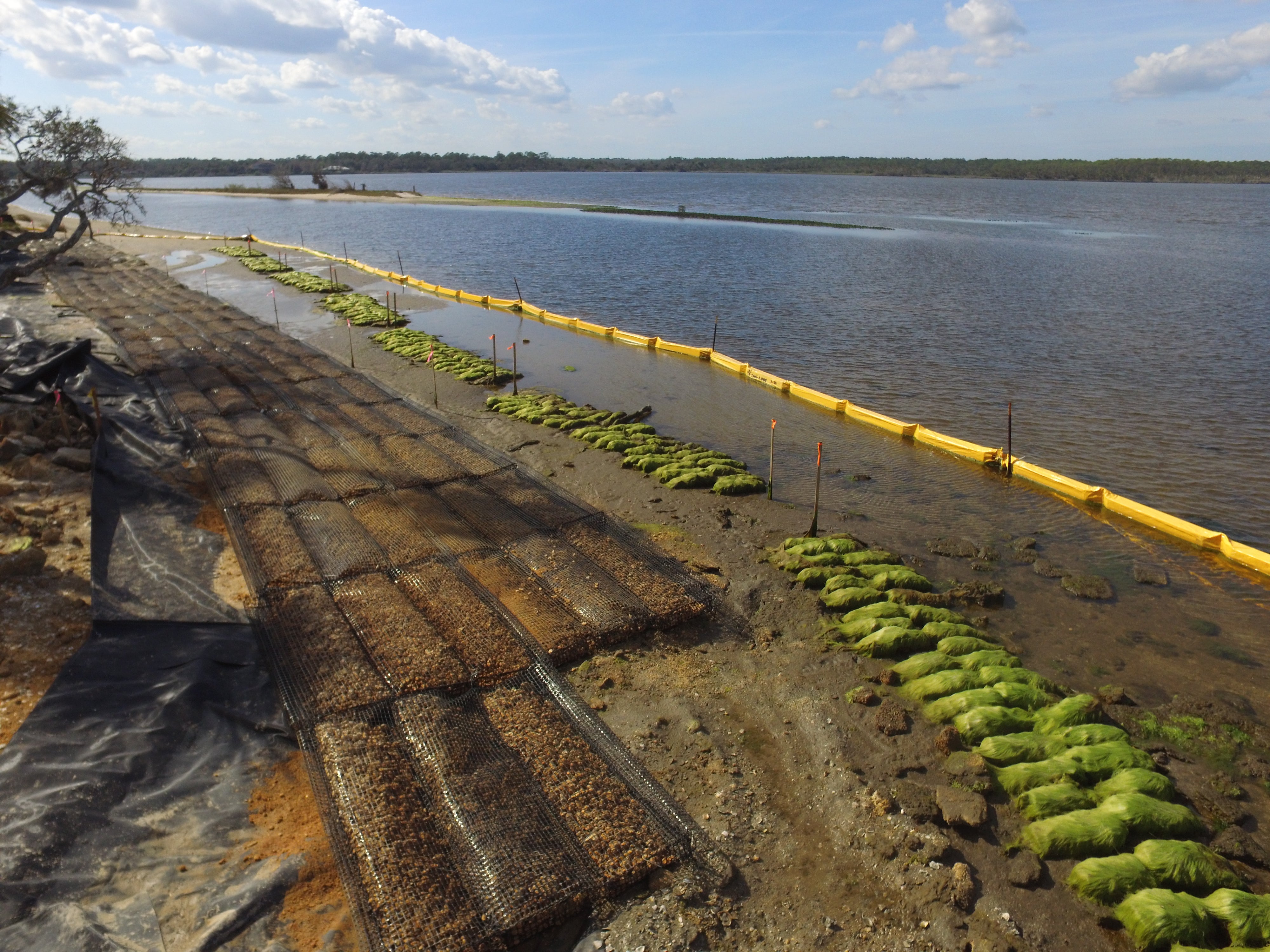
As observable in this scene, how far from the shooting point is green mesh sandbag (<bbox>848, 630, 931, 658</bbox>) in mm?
11109

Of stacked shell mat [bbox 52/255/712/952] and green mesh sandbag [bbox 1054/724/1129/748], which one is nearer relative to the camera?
stacked shell mat [bbox 52/255/712/952]

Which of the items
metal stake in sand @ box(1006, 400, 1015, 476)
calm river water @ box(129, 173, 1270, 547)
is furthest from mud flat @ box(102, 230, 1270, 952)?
calm river water @ box(129, 173, 1270, 547)

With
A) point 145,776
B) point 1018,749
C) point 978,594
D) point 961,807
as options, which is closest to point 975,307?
point 978,594

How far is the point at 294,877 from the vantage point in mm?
6820

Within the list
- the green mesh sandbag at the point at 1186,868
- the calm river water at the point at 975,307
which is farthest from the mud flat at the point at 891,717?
the calm river water at the point at 975,307

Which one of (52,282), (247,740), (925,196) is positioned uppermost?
(925,196)

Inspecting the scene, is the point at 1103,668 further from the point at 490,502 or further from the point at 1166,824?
the point at 490,502

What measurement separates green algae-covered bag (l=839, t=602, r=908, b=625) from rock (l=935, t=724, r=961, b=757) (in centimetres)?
247

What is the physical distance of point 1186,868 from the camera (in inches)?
293

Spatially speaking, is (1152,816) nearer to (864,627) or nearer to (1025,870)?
(1025,870)

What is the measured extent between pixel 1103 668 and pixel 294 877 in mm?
11236

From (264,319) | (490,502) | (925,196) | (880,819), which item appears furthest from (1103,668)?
(925,196)

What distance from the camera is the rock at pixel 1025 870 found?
7531 millimetres

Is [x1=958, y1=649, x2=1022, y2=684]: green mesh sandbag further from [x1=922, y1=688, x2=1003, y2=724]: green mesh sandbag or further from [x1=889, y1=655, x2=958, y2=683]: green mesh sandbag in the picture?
[x1=922, y1=688, x2=1003, y2=724]: green mesh sandbag
